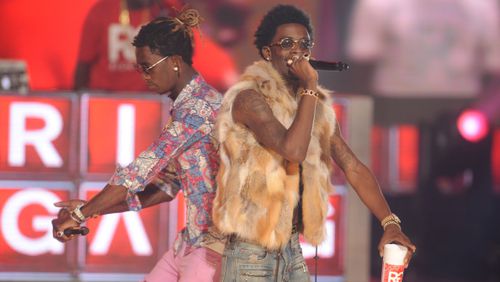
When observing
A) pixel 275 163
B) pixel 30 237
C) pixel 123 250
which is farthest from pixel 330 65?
pixel 30 237

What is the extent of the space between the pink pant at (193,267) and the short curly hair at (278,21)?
0.85 metres

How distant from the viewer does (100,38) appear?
822 cm

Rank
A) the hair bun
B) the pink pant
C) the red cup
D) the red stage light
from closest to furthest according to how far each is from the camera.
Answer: the red cup → the pink pant → the hair bun → the red stage light

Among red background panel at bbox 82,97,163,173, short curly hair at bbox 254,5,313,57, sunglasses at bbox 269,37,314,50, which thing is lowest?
red background panel at bbox 82,97,163,173

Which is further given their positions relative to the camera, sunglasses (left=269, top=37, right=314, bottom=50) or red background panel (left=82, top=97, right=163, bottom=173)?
red background panel (left=82, top=97, right=163, bottom=173)

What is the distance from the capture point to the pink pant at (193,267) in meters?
4.22

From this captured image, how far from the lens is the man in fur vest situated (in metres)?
3.89

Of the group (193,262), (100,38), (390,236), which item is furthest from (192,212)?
(100,38)

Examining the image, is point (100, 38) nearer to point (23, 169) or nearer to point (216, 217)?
point (23, 169)

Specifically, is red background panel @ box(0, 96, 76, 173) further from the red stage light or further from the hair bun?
the red stage light

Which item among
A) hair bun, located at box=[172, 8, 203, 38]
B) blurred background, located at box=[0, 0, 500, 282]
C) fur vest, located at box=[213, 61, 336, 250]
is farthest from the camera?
blurred background, located at box=[0, 0, 500, 282]

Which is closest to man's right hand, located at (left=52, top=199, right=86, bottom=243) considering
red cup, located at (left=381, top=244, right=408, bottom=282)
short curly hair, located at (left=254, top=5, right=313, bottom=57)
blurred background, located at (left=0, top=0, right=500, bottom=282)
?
short curly hair, located at (left=254, top=5, right=313, bottom=57)

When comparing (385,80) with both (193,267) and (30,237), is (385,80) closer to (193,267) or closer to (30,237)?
(30,237)

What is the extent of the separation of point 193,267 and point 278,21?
1.02m
